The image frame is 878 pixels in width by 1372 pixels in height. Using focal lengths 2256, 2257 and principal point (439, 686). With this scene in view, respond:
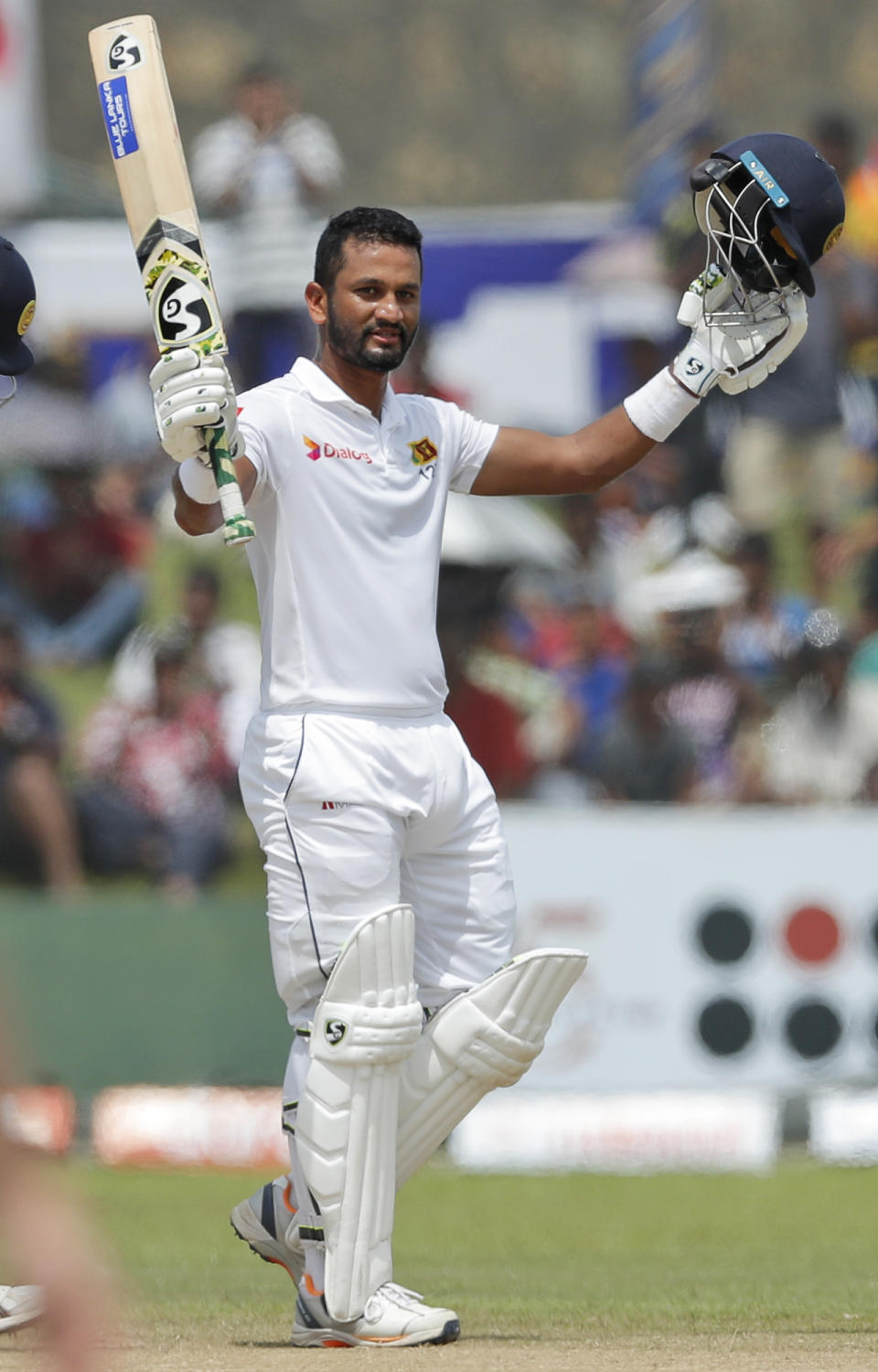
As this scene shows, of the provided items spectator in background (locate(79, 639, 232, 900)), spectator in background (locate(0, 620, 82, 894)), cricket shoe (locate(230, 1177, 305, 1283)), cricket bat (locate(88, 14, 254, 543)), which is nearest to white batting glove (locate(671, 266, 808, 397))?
cricket bat (locate(88, 14, 254, 543))

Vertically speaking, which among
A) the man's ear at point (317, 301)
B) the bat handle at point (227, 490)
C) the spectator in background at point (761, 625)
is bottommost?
the spectator in background at point (761, 625)

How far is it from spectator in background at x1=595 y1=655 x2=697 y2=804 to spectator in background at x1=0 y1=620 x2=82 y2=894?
7.69ft

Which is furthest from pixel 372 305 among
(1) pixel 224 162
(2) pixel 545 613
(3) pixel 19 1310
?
(1) pixel 224 162

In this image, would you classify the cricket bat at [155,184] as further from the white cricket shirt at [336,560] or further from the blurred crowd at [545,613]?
the blurred crowd at [545,613]

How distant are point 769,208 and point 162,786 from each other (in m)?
5.59

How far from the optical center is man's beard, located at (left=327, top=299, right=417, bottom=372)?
4.96 m

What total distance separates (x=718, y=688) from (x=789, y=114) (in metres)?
17.6

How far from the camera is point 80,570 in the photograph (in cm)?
1192

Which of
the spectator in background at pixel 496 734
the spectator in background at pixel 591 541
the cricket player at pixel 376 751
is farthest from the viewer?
the spectator in background at pixel 591 541

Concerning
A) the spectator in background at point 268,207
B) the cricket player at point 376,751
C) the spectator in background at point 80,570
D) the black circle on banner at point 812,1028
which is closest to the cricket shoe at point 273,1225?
the cricket player at point 376,751

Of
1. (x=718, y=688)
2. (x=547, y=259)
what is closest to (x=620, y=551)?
(x=718, y=688)

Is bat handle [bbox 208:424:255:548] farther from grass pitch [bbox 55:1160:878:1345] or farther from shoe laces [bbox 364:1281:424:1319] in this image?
grass pitch [bbox 55:1160:878:1345]

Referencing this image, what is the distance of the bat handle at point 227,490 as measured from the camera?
4.53 meters

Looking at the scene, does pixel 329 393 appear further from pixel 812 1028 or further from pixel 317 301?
pixel 812 1028
